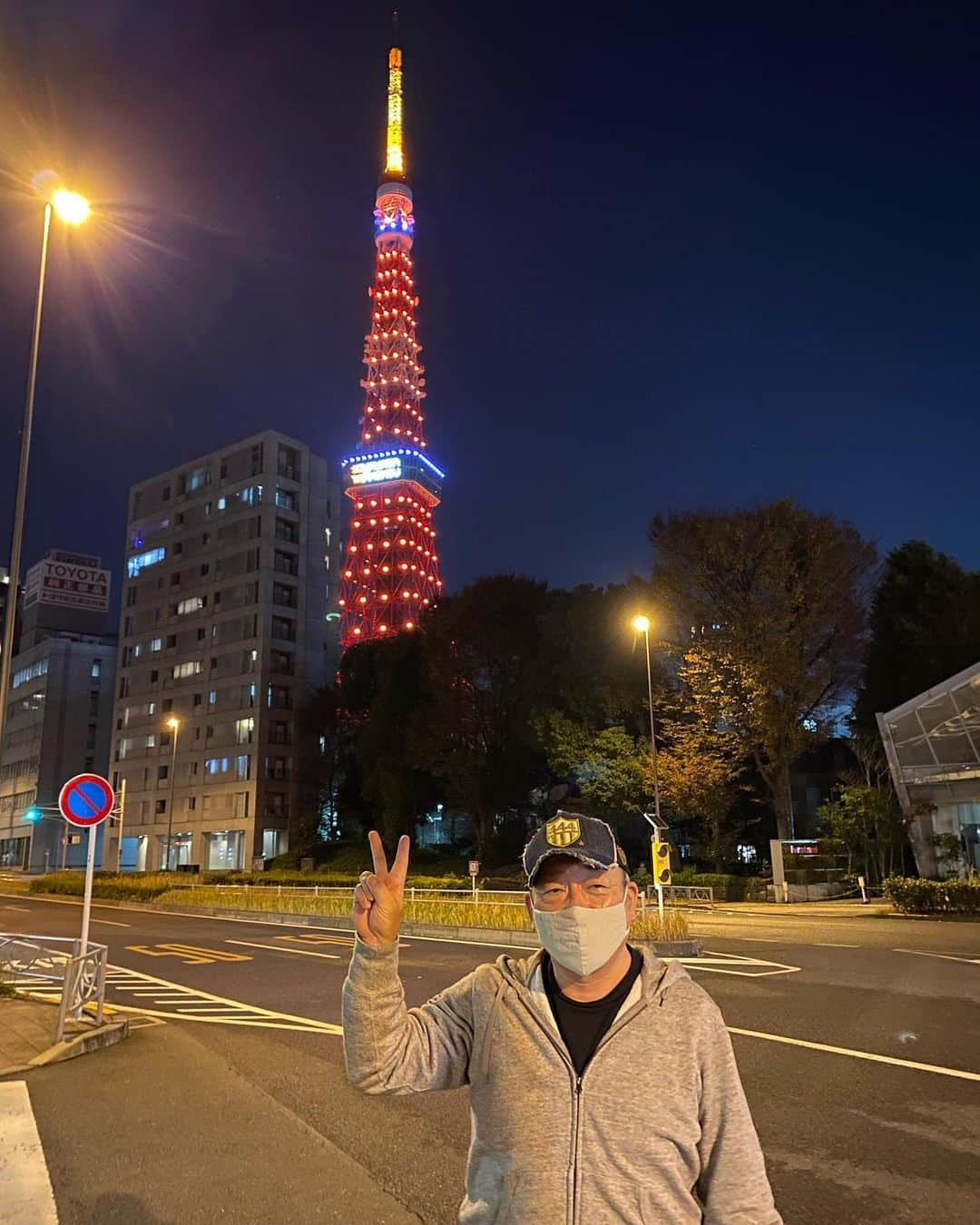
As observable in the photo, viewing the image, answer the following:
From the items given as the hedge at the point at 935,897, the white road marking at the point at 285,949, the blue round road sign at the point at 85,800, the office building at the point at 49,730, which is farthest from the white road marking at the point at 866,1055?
the office building at the point at 49,730

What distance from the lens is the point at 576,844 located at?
104 inches

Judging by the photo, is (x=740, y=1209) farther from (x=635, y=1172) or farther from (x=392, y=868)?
(x=392, y=868)

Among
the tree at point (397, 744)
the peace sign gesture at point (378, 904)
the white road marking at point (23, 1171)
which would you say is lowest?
the white road marking at point (23, 1171)

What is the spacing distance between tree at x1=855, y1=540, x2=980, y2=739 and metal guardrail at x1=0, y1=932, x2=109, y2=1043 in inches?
1545

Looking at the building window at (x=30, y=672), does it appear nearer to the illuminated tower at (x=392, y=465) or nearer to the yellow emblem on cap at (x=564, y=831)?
the illuminated tower at (x=392, y=465)

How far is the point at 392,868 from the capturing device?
2.53 metres

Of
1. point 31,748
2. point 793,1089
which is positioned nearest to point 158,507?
point 31,748

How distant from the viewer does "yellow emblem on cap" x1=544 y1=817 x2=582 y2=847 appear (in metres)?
2.64

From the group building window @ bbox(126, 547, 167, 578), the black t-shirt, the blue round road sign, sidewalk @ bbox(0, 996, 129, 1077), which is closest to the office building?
building window @ bbox(126, 547, 167, 578)

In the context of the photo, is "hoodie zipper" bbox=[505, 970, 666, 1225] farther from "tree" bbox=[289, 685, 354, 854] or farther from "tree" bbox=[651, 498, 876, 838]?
"tree" bbox=[289, 685, 354, 854]

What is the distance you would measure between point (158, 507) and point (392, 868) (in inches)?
3450

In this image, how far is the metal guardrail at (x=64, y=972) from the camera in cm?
927

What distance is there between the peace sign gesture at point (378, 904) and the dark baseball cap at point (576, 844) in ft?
1.30

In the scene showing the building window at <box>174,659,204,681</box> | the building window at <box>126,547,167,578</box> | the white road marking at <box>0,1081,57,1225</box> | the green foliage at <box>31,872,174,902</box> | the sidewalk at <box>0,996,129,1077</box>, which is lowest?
the green foliage at <box>31,872,174,902</box>
